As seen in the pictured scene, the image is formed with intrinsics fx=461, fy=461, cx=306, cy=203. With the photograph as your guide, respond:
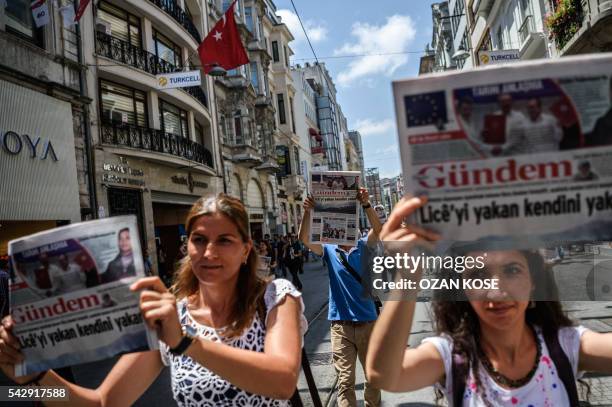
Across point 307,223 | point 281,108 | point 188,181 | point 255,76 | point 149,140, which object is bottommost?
point 307,223

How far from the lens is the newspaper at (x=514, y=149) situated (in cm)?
120

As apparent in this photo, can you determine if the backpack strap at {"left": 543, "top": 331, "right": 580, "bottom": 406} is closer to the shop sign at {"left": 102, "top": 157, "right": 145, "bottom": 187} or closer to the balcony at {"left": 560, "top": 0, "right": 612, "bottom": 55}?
the balcony at {"left": 560, "top": 0, "right": 612, "bottom": 55}

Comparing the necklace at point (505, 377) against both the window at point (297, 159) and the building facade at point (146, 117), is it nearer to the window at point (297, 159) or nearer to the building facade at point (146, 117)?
the building facade at point (146, 117)

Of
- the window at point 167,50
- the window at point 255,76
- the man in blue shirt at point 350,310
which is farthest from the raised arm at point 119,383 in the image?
the window at point 255,76

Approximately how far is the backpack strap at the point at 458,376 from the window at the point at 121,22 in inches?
669

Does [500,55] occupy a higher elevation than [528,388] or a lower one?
higher

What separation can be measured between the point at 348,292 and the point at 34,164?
10.7 meters

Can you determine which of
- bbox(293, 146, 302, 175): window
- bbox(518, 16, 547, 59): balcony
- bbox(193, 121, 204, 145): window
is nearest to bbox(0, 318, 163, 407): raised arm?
bbox(518, 16, 547, 59): balcony

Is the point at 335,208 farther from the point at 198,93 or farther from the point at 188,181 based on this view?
the point at 198,93

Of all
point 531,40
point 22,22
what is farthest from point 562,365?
point 531,40

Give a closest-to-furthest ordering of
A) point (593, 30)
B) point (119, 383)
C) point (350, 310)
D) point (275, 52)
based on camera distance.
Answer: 1. point (119, 383)
2. point (350, 310)
3. point (593, 30)
4. point (275, 52)

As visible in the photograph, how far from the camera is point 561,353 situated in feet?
5.16

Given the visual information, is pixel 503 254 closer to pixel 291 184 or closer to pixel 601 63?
pixel 601 63

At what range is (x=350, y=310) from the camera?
4.01m
